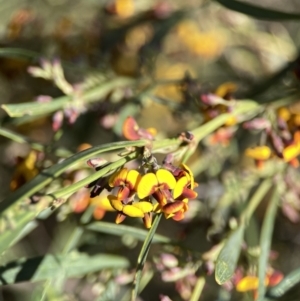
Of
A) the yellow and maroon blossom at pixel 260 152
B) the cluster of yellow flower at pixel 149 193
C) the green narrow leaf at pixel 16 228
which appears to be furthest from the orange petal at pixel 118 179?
the yellow and maroon blossom at pixel 260 152

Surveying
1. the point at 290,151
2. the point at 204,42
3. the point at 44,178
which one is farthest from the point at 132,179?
the point at 204,42

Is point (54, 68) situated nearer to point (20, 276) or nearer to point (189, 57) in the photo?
point (20, 276)

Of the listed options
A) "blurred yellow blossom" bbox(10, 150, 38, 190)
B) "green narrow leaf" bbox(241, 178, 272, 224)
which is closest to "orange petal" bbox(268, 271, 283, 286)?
"green narrow leaf" bbox(241, 178, 272, 224)

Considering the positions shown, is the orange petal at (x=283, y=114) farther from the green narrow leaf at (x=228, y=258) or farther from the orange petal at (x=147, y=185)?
the orange petal at (x=147, y=185)

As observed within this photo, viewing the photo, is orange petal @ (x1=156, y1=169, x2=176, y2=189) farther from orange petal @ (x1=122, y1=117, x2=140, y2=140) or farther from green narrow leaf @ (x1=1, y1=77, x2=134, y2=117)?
green narrow leaf @ (x1=1, y1=77, x2=134, y2=117)

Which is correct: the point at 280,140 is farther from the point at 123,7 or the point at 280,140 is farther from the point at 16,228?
the point at 123,7

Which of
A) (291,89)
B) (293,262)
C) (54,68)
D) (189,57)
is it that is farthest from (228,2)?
(293,262)
